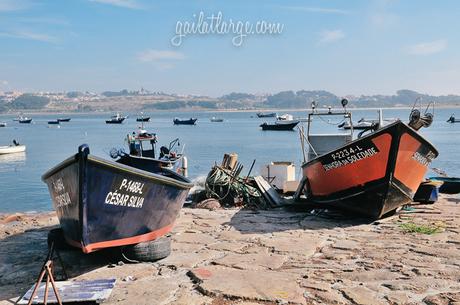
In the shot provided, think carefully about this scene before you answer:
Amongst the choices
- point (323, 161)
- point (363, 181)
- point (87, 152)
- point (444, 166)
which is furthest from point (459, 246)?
point (444, 166)

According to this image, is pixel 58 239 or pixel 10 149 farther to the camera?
pixel 10 149

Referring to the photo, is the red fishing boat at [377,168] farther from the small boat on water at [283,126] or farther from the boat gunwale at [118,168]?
the small boat on water at [283,126]

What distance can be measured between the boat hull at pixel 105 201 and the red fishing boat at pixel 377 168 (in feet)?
13.0

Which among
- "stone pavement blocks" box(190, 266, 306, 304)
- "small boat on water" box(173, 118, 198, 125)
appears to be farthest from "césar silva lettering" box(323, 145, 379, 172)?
"small boat on water" box(173, 118, 198, 125)

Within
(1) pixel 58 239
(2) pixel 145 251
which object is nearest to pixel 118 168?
(2) pixel 145 251

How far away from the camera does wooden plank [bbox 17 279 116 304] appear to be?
584cm

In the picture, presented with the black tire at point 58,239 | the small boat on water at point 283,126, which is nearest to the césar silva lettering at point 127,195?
the black tire at point 58,239

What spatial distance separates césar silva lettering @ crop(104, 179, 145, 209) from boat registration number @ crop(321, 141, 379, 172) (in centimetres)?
452

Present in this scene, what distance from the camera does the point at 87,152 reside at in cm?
650

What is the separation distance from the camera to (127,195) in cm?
704

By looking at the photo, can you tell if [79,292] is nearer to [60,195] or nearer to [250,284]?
[60,195]

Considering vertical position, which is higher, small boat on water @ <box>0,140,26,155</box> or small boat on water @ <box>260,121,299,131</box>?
small boat on water @ <box>0,140,26,155</box>

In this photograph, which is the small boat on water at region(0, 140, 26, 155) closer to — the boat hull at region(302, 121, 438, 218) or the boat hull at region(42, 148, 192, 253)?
the boat hull at region(302, 121, 438, 218)

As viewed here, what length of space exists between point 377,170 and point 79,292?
613 cm
